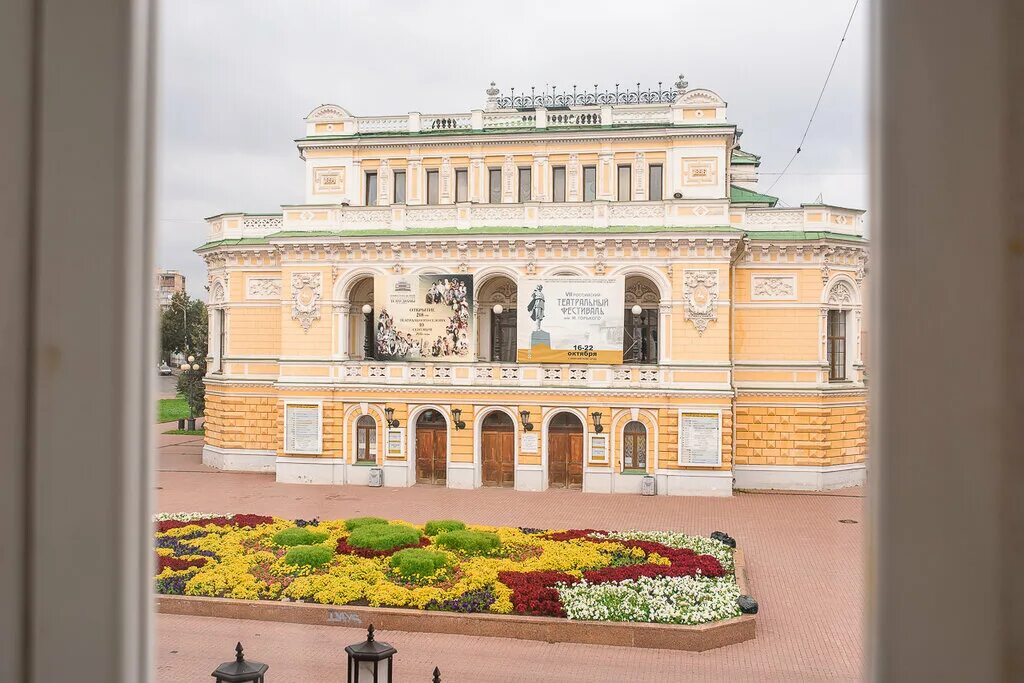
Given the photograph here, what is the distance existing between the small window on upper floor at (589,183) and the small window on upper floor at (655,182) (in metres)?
1.33

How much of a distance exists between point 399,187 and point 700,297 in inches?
312

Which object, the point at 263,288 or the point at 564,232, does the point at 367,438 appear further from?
the point at 564,232

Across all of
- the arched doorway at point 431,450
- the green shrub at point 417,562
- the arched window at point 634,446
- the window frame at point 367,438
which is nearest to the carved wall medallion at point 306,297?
the window frame at point 367,438

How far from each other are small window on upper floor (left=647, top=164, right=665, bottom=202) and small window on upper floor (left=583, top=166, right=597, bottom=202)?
1328 millimetres

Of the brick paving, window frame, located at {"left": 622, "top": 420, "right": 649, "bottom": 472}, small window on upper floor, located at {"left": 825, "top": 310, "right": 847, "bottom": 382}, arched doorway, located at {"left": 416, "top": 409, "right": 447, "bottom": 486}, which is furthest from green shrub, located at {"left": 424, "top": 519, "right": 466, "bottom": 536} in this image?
small window on upper floor, located at {"left": 825, "top": 310, "right": 847, "bottom": 382}

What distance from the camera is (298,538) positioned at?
10.8 m

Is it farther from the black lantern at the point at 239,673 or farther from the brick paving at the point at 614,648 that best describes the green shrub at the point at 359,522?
the black lantern at the point at 239,673

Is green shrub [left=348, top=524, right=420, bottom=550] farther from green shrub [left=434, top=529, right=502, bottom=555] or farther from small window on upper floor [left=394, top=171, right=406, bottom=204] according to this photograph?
small window on upper floor [left=394, top=171, right=406, bottom=204]

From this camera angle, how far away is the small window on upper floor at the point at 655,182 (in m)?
18.7

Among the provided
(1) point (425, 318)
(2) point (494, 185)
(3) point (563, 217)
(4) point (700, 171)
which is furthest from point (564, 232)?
(1) point (425, 318)
